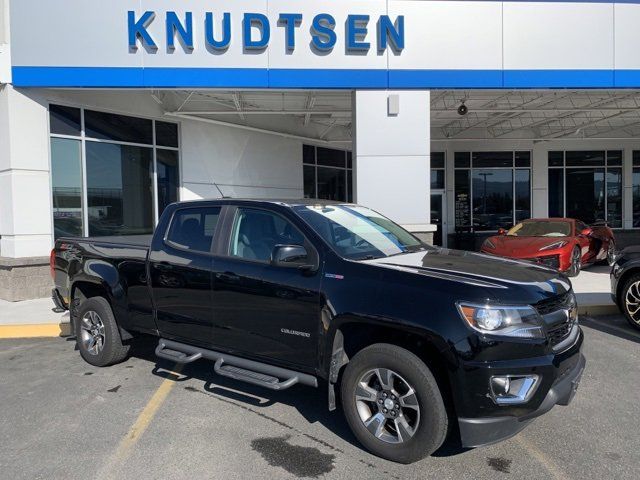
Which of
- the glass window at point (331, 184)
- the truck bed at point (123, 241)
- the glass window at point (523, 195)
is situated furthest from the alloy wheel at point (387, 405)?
the glass window at point (523, 195)

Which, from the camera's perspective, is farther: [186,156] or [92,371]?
[186,156]

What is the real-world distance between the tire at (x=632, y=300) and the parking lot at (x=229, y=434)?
135cm

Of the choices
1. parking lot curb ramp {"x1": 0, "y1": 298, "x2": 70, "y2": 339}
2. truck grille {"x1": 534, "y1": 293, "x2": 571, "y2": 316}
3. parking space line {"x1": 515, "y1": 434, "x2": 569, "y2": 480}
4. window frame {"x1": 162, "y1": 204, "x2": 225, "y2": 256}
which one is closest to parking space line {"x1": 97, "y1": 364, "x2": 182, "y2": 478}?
window frame {"x1": 162, "y1": 204, "x2": 225, "y2": 256}

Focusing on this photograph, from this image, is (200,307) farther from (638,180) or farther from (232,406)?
(638,180)

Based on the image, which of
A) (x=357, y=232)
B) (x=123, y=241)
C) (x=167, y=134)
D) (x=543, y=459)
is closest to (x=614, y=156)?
(x=167, y=134)

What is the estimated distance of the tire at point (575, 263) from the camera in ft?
35.5

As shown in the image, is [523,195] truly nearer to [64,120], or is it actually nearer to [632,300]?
[632,300]

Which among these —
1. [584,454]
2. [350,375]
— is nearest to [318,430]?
[350,375]

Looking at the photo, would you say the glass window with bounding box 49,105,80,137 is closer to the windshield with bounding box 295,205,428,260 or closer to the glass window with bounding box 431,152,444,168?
the windshield with bounding box 295,205,428,260

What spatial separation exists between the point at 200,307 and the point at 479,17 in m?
9.02

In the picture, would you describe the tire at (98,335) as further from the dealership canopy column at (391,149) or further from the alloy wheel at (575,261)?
the alloy wheel at (575,261)

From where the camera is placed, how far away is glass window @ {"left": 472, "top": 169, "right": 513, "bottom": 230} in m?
19.6

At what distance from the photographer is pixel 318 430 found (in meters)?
3.93

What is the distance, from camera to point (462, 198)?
19.5 m
